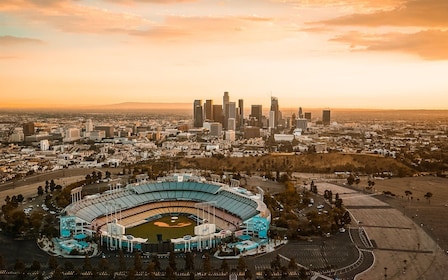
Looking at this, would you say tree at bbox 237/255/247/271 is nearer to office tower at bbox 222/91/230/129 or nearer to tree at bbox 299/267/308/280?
tree at bbox 299/267/308/280

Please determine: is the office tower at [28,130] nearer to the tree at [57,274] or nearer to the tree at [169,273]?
the tree at [57,274]

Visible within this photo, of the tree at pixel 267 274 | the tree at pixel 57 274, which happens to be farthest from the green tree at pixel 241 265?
the tree at pixel 57 274

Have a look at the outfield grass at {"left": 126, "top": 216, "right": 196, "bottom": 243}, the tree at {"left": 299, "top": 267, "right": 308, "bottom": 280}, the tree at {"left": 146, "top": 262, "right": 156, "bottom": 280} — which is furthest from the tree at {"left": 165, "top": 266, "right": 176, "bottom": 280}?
the outfield grass at {"left": 126, "top": 216, "right": 196, "bottom": 243}

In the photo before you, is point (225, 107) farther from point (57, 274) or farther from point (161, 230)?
point (57, 274)

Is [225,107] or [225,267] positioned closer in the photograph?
[225,267]

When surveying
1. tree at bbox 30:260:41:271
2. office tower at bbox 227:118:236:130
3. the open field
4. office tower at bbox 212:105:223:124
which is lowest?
the open field

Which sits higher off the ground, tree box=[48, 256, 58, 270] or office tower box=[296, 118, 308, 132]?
office tower box=[296, 118, 308, 132]

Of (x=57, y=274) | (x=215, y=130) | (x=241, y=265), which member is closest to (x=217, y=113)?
(x=215, y=130)

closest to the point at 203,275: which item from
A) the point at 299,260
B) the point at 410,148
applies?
the point at 299,260
